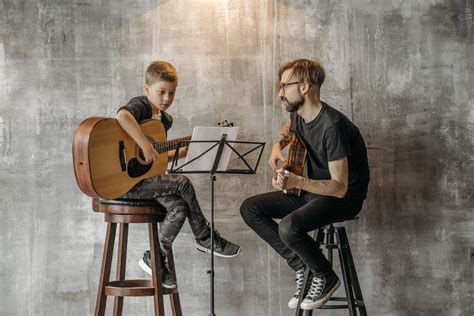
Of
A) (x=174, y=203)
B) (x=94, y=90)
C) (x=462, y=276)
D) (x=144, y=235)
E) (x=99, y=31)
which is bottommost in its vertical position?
(x=462, y=276)

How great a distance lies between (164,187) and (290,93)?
0.91 meters

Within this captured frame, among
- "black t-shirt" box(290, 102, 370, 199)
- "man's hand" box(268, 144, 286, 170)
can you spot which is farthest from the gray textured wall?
"black t-shirt" box(290, 102, 370, 199)

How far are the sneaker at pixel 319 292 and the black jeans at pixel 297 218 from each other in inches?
1.5

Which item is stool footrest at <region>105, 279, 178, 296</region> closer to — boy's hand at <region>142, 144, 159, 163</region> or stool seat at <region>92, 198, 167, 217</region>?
stool seat at <region>92, 198, 167, 217</region>

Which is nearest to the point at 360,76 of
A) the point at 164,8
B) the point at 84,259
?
the point at 164,8

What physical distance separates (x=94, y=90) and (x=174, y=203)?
1.28 metres

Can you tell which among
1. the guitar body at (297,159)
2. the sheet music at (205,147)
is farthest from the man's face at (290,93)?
the sheet music at (205,147)

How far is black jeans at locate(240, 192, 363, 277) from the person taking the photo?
398 cm

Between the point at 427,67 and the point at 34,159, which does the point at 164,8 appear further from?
the point at 427,67

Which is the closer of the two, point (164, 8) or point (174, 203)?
point (174, 203)

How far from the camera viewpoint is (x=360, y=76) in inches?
197

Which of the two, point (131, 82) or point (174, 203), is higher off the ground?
point (131, 82)

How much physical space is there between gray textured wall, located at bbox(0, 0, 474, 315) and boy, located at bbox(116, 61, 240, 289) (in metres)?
0.71

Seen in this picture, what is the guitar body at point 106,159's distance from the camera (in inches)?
152
